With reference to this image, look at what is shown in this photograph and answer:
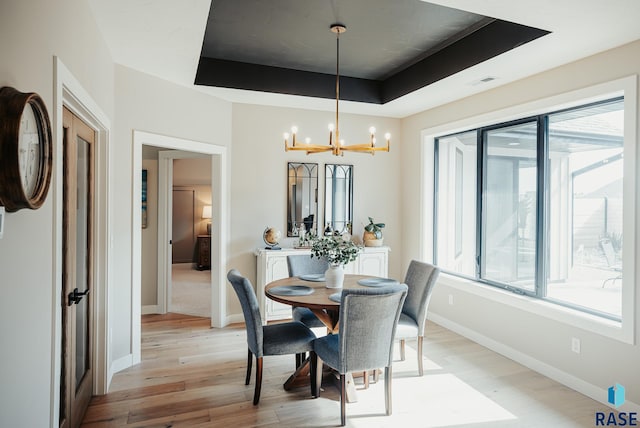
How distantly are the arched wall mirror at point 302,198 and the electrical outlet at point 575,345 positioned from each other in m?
2.93

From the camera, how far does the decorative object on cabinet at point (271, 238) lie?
4.72 m

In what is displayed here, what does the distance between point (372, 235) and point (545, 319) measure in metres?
2.22

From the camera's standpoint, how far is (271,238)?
4723 mm

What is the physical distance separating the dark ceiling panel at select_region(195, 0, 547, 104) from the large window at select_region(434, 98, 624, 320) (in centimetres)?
95

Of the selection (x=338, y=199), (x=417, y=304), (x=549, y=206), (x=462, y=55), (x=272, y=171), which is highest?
(x=462, y=55)

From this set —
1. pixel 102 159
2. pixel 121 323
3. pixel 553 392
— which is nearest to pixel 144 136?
pixel 102 159

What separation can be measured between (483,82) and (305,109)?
2.13 meters

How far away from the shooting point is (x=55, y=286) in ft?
5.88

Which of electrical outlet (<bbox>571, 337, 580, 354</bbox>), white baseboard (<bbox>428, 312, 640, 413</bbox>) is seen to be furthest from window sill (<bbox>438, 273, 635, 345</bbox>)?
white baseboard (<bbox>428, 312, 640, 413</bbox>)

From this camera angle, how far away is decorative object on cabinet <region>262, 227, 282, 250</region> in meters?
4.72

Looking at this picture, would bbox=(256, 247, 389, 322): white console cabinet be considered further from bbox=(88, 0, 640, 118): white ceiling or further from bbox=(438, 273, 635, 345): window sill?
bbox=(88, 0, 640, 118): white ceiling

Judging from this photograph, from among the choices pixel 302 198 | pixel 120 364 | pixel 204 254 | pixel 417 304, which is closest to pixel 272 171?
pixel 302 198

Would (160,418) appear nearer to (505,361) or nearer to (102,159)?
(102,159)

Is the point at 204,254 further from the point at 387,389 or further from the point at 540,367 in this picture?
the point at 540,367
